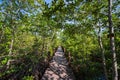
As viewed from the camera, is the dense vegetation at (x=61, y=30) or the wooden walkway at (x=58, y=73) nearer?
the dense vegetation at (x=61, y=30)

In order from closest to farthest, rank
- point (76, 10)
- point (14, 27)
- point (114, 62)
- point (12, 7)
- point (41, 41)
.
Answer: point (114, 62) → point (76, 10) → point (12, 7) → point (14, 27) → point (41, 41)

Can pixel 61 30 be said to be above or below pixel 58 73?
above

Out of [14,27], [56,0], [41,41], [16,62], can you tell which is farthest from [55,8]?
[16,62]

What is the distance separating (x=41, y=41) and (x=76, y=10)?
11.1m

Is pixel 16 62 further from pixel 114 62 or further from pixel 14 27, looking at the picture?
pixel 114 62

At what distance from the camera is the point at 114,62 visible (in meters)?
5.10

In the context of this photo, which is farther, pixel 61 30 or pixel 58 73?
pixel 58 73

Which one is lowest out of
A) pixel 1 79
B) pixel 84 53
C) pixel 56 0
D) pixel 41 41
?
pixel 1 79

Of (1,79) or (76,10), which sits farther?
(1,79)

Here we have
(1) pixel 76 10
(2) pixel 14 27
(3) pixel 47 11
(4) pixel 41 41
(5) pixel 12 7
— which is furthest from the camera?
(4) pixel 41 41

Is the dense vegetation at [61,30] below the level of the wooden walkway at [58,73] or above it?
above

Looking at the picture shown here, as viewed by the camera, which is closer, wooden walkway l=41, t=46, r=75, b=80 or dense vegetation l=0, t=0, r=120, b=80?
dense vegetation l=0, t=0, r=120, b=80

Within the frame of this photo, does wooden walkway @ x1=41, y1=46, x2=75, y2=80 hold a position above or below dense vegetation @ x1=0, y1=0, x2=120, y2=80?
below

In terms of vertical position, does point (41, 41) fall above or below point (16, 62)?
above
